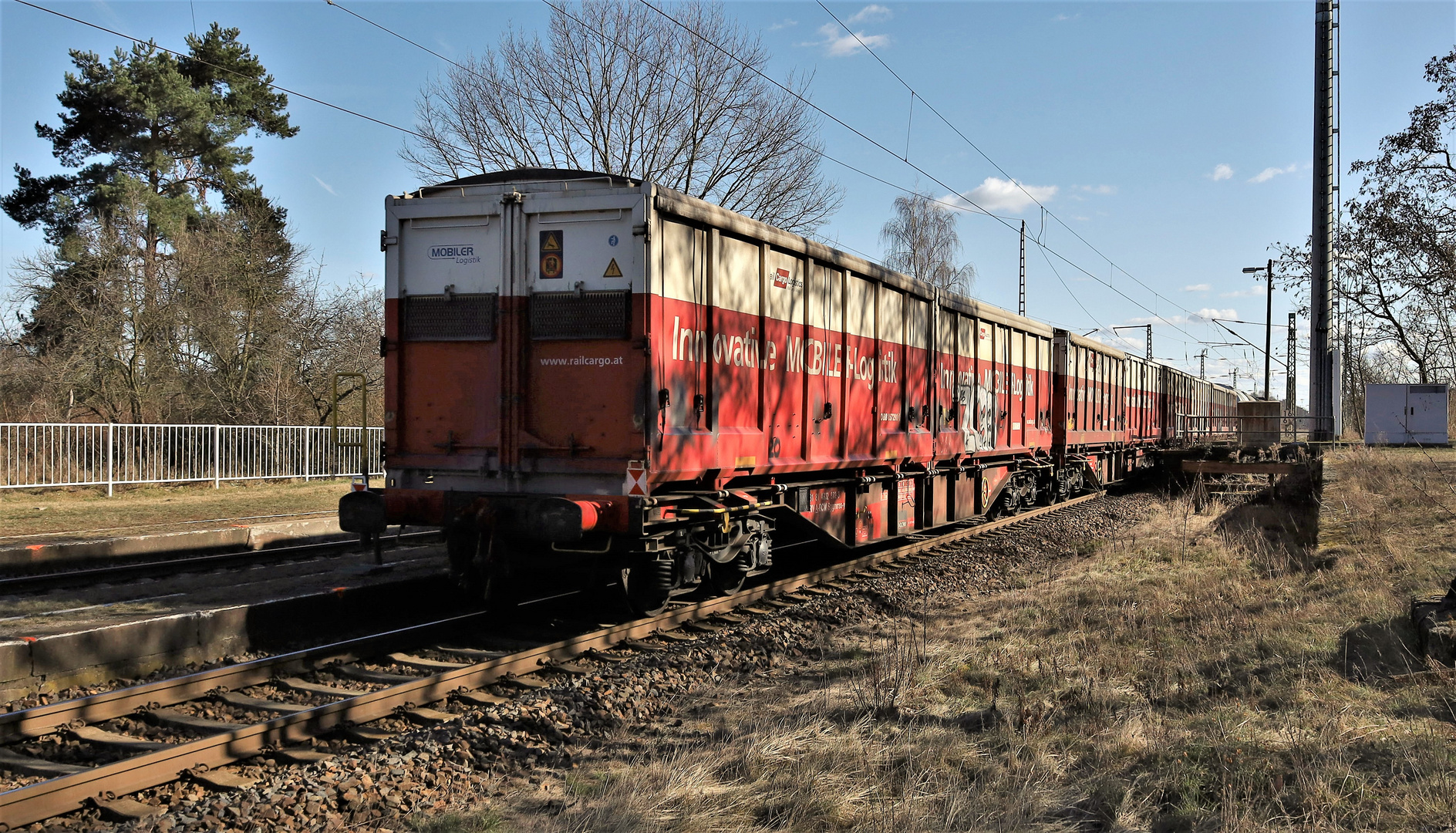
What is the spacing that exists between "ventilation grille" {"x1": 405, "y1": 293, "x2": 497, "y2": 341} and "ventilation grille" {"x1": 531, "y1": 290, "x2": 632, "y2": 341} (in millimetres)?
441

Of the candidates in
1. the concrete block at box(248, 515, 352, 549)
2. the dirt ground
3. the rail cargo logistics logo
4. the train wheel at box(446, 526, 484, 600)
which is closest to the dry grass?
the train wheel at box(446, 526, 484, 600)

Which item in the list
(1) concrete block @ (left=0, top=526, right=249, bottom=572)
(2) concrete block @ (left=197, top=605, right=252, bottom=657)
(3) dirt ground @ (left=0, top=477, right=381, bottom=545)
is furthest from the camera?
(3) dirt ground @ (left=0, top=477, right=381, bottom=545)

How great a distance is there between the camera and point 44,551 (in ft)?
34.3

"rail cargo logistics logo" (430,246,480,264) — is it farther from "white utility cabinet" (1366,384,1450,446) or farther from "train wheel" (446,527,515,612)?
"white utility cabinet" (1366,384,1450,446)

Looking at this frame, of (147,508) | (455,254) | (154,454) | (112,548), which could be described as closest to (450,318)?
(455,254)

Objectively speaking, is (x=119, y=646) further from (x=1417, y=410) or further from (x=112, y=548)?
(x=1417, y=410)

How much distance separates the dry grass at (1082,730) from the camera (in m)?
4.07

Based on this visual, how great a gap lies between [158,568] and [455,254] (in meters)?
5.52

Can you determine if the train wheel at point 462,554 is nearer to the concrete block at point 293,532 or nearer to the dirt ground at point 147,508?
the concrete block at point 293,532

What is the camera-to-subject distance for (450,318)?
7.91 m

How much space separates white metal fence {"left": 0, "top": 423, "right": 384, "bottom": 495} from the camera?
57.7 ft

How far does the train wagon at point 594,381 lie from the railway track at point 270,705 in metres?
0.78

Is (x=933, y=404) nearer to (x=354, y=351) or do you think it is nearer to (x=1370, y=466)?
(x=1370, y=466)

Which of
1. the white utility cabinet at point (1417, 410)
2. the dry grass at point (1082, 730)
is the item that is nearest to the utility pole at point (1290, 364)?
the white utility cabinet at point (1417, 410)
